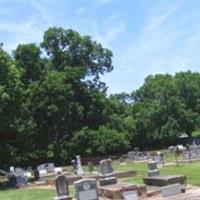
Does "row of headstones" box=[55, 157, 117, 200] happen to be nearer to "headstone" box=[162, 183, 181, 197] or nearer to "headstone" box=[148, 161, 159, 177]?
"headstone" box=[162, 183, 181, 197]

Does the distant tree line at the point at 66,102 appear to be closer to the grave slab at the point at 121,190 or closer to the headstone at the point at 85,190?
the grave slab at the point at 121,190

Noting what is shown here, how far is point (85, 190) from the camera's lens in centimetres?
1980

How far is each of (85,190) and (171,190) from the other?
349cm

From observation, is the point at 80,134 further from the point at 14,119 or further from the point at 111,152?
the point at 14,119

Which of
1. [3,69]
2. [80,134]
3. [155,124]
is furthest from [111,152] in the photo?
[3,69]

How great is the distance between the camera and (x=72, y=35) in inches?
2478

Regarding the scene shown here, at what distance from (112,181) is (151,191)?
120 inches

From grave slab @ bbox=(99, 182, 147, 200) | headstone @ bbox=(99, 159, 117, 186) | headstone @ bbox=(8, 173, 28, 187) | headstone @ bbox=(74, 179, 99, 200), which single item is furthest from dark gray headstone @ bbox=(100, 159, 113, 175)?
headstone @ bbox=(8, 173, 28, 187)

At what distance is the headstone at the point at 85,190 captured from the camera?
1970 centimetres

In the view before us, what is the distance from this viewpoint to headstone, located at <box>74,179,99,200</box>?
1970 centimetres

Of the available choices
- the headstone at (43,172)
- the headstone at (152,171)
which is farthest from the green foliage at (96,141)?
the headstone at (152,171)

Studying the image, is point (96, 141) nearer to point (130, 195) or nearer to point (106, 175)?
point (106, 175)

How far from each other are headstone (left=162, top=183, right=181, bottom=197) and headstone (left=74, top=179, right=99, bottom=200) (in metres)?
2.74

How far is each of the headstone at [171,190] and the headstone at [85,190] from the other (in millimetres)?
2740
